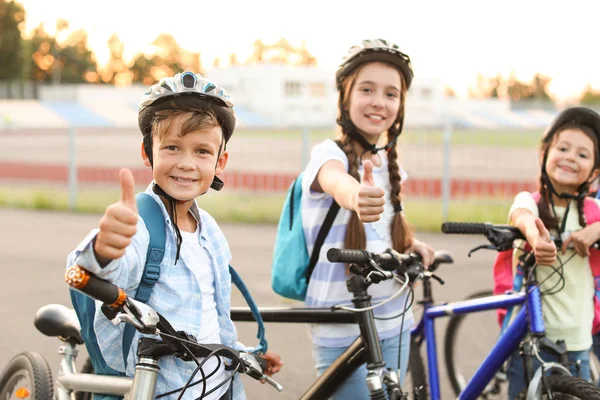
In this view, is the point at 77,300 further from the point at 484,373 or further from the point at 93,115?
the point at 93,115

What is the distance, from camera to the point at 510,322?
3691 millimetres

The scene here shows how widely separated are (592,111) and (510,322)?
1036mm

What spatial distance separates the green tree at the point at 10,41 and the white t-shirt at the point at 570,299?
82.3 m

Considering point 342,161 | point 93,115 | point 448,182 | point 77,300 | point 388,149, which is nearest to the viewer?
point 77,300

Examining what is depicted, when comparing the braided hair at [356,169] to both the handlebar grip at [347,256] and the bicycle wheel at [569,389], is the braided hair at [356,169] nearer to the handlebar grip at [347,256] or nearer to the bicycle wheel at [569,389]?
the handlebar grip at [347,256]

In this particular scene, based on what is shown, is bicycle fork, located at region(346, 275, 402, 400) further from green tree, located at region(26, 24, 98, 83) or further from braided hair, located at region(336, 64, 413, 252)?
green tree, located at region(26, 24, 98, 83)

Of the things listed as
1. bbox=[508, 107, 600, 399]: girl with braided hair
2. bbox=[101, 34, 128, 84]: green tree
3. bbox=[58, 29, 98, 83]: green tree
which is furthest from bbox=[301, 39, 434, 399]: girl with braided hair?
bbox=[101, 34, 128, 84]: green tree

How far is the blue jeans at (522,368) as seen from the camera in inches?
138

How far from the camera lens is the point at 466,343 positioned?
5160mm

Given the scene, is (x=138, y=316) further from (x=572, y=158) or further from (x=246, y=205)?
(x=246, y=205)

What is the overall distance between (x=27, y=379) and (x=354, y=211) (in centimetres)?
151

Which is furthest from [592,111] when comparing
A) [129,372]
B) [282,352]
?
[282,352]

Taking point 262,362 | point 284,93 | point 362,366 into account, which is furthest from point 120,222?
point 284,93

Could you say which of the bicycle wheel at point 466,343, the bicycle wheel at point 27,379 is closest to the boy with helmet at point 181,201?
the bicycle wheel at point 27,379
